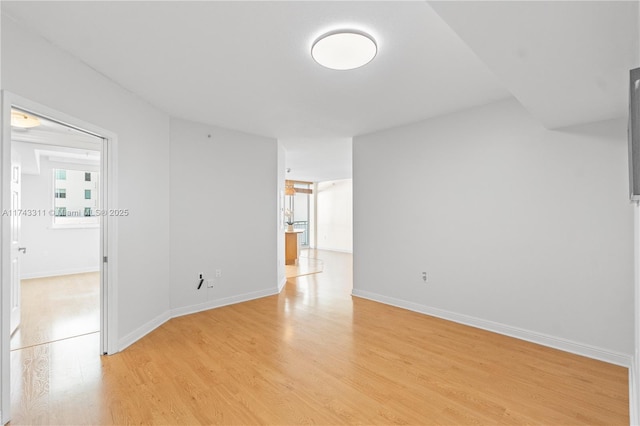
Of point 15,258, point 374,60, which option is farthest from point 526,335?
point 15,258

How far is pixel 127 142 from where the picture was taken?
3.13 m

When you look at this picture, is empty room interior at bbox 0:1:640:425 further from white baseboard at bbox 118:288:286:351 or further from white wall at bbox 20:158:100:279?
white wall at bbox 20:158:100:279

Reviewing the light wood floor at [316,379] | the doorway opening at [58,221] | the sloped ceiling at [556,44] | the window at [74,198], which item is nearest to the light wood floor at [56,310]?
the doorway opening at [58,221]

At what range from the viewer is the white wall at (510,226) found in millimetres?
2779

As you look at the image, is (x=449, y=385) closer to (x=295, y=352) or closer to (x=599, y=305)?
(x=295, y=352)

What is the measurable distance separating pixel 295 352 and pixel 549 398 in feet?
6.68

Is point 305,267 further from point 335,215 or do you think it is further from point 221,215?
point 335,215

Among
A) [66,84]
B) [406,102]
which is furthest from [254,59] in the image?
[406,102]

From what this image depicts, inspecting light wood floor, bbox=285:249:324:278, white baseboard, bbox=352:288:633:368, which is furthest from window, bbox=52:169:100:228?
white baseboard, bbox=352:288:633:368

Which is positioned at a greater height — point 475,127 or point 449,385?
point 475,127

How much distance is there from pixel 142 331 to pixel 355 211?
10.9 ft

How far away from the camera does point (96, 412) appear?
2.03m

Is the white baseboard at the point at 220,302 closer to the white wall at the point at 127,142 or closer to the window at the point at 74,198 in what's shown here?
the white wall at the point at 127,142

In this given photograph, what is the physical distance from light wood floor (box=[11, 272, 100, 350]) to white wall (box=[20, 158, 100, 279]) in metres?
0.38
